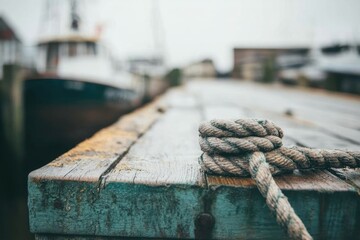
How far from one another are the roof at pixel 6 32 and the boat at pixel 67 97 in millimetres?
23466

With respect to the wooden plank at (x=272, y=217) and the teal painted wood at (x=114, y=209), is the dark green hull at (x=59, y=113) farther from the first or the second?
the wooden plank at (x=272, y=217)

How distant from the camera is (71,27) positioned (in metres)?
11.9

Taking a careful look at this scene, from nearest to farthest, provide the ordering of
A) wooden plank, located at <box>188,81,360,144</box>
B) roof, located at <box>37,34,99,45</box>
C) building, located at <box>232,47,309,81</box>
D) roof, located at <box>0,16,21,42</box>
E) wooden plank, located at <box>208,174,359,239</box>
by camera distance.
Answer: wooden plank, located at <box>208,174,359,239</box>
wooden plank, located at <box>188,81,360,144</box>
roof, located at <box>37,34,99,45</box>
building, located at <box>232,47,309,81</box>
roof, located at <box>0,16,21,42</box>

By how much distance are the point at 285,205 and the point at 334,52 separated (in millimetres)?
A: 13375

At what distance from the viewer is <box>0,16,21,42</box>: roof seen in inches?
1142

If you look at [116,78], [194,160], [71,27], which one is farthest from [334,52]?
[194,160]

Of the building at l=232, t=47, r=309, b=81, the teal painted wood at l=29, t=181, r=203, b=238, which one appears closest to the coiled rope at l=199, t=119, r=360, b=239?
the teal painted wood at l=29, t=181, r=203, b=238

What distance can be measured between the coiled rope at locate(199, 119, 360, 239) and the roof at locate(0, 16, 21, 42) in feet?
111

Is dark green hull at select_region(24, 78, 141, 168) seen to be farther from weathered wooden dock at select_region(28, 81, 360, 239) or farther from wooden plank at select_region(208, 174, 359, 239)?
wooden plank at select_region(208, 174, 359, 239)

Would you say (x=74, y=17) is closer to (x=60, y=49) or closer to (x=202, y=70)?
(x=60, y=49)

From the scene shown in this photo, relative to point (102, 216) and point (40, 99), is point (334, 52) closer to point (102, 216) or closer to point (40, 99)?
point (40, 99)

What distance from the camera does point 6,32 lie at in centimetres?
2948

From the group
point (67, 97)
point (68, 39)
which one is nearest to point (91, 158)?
point (67, 97)

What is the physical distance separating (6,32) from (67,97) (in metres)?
27.5
